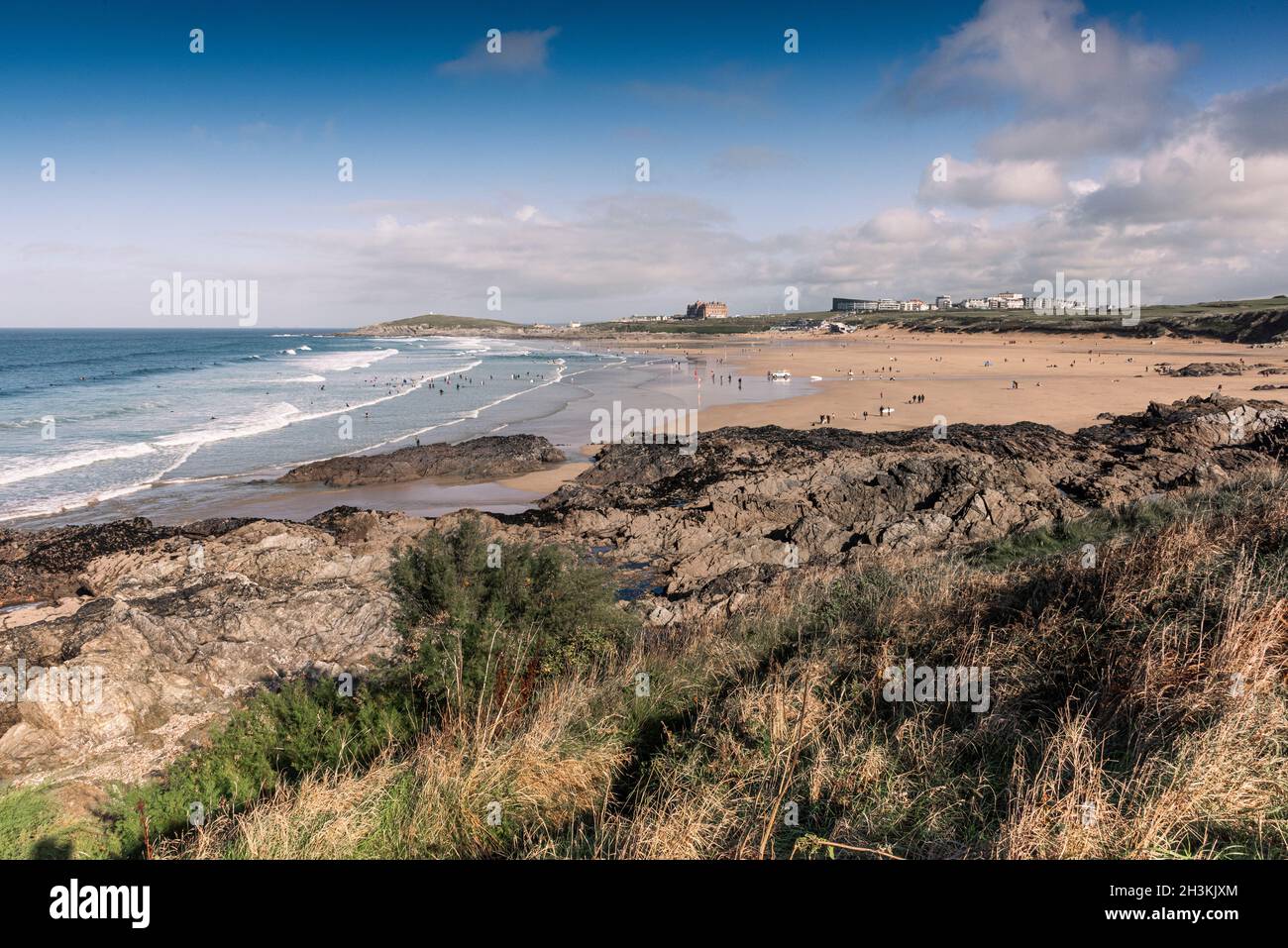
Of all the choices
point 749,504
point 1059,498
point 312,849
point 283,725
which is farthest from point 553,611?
point 1059,498

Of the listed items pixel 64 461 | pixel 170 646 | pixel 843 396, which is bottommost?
pixel 170 646

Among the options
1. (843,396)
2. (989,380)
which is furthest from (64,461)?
(989,380)

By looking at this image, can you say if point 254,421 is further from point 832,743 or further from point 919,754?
point 919,754

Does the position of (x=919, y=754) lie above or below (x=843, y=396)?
below

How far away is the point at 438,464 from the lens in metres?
27.0

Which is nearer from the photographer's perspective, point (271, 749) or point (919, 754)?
point (919, 754)

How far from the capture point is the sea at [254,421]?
74.1 feet

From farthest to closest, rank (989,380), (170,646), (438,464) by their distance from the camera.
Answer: (989,380) < (438,464) < (170,646)

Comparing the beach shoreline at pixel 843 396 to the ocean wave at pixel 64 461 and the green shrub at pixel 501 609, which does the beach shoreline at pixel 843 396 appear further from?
the green shrub at pixel 501 609

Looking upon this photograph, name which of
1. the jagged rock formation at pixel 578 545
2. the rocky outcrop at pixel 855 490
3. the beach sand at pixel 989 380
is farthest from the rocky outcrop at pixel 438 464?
the beach sand at pixel 989 380

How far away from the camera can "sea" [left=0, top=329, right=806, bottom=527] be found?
2258 centimetres

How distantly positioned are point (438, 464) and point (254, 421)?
19149 mm

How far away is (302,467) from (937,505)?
75.2 feet

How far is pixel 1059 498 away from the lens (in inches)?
651
